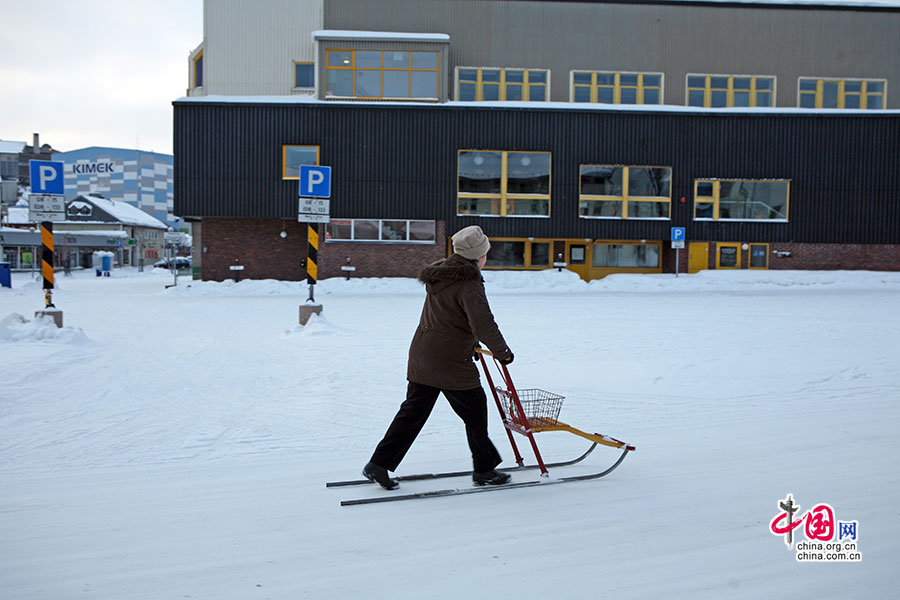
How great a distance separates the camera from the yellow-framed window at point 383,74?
2739cm

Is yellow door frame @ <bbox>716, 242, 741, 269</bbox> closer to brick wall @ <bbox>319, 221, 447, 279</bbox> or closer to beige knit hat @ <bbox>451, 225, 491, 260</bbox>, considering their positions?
brick wall @ <bbox>319, 221, 447, 279</bbox>

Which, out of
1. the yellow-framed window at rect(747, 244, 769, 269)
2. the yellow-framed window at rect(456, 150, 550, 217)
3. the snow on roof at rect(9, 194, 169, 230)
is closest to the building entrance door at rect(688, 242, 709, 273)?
the yellow-framed window at rect(747, 244, 769, 269)

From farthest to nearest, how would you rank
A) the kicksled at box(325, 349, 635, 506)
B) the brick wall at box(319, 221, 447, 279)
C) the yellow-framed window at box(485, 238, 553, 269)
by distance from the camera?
the yellow-framed window at box(485, 238, 553, 269) → the brick wall at box(319, 221, 447, 279) → the kicksled at box(325, 349, 635, 506)

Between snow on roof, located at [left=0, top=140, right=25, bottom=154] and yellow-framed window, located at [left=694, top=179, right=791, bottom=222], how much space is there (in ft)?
232

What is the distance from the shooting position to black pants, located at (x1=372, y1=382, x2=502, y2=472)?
15.8ft

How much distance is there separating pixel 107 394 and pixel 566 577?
595 centimetres

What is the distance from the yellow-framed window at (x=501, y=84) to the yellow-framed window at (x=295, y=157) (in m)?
6.89

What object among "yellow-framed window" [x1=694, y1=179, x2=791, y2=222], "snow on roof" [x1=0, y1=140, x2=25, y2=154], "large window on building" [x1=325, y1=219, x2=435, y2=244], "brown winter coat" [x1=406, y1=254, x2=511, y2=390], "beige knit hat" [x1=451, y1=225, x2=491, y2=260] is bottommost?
"brown winter coat" [x1=406, y1=254, x2=511, y2=390]

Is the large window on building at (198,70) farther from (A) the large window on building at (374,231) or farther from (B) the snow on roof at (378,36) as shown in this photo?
(A) the large window on building at (374,231)

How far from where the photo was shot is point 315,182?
1346 centimetres

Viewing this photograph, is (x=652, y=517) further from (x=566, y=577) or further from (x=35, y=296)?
(x=35, y=296)

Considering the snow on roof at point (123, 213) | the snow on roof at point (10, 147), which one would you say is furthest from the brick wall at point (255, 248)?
the snow on roof at point (10, 147)

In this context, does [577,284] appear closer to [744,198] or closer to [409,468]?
[744,198]

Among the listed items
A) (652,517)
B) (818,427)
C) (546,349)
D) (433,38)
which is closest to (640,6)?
(433,38)
